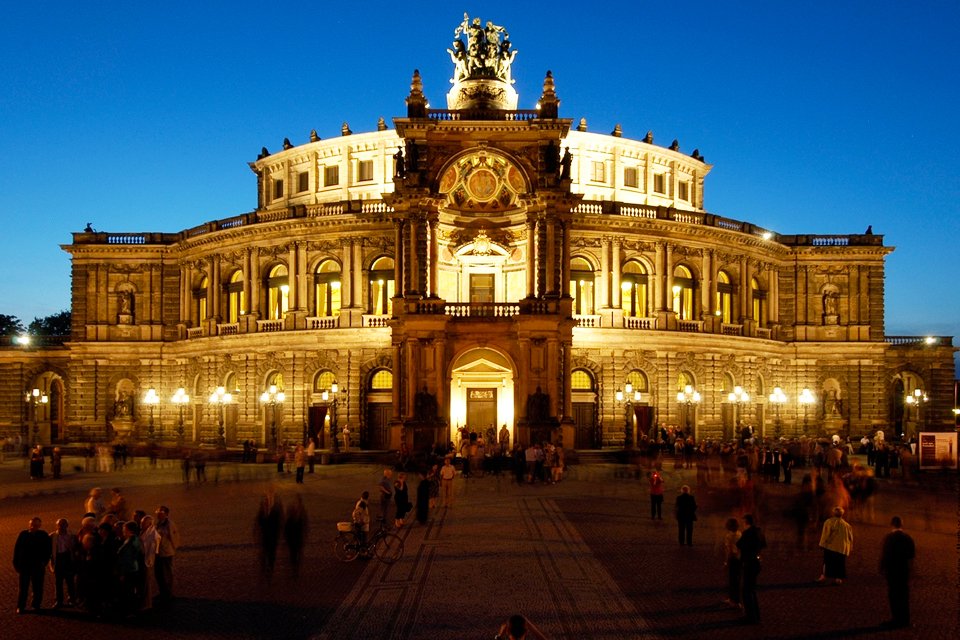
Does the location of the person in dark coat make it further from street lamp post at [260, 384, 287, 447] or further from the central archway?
street lamp post at [260, 384, 287, 447]

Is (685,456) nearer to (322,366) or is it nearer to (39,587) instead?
(322,366)

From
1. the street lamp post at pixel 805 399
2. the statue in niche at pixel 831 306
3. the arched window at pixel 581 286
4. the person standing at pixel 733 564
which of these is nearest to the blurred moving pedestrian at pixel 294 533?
the person standing at pixel 733 564

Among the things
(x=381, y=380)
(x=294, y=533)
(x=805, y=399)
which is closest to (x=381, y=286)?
(x=381, y=380)

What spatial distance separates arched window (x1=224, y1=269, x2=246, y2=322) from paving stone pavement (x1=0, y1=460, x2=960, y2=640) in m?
29.2

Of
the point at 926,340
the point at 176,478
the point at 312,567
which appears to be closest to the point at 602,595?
the point at 312,567

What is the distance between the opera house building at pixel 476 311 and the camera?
47750 mm

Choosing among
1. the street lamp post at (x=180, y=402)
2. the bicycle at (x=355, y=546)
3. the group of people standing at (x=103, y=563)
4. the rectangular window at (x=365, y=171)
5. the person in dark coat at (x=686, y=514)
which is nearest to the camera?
the group of people standing at (x=103, y=563)

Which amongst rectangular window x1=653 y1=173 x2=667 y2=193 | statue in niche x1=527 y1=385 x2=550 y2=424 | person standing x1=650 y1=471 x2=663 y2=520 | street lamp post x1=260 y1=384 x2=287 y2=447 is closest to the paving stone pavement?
person standing x1=650 y1=471 x2=663 y2=520

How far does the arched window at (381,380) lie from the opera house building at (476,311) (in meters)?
0.28

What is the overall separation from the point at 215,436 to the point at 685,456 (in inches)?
1231

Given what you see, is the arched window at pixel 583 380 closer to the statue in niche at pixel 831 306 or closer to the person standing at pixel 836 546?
the statue in niche at pixel 831 306

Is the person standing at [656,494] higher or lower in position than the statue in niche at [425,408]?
lower

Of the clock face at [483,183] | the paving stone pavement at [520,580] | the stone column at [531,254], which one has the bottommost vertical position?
A: the paving stone pavement at [520,580]

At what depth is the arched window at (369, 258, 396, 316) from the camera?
54.3 m
